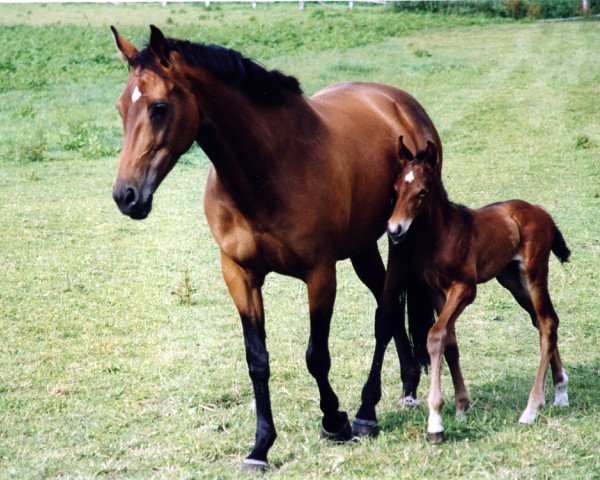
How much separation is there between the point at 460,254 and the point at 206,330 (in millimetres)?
2644

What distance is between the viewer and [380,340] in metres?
A: 5.38

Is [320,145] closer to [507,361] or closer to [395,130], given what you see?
[395,130]

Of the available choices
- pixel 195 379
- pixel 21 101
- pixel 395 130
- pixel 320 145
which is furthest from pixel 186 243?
pixel 21 101

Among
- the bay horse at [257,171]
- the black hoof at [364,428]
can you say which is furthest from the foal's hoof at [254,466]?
the black hoof at [364,428]

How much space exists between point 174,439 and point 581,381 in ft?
8.08

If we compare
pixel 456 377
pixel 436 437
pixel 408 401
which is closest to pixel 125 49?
pixel 436 437

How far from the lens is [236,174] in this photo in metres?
4.51

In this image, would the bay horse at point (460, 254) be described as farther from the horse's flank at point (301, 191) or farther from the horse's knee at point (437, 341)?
the horse's flank at point (301, 191)

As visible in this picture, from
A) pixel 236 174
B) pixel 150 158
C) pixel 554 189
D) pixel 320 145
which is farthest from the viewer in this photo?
pixel 554 189

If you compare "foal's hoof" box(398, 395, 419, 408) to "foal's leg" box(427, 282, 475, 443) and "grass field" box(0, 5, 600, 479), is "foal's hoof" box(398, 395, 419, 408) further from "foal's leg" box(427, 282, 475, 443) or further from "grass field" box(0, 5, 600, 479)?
"foal's leg" box(427, 282, 475, 443)

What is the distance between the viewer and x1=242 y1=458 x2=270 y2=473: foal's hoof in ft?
15.0

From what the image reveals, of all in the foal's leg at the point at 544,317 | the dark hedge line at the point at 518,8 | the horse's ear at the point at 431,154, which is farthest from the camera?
the dark hedge line at the point at 518,8

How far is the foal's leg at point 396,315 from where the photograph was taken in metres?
5.56

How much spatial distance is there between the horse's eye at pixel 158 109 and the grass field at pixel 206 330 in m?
0.62
